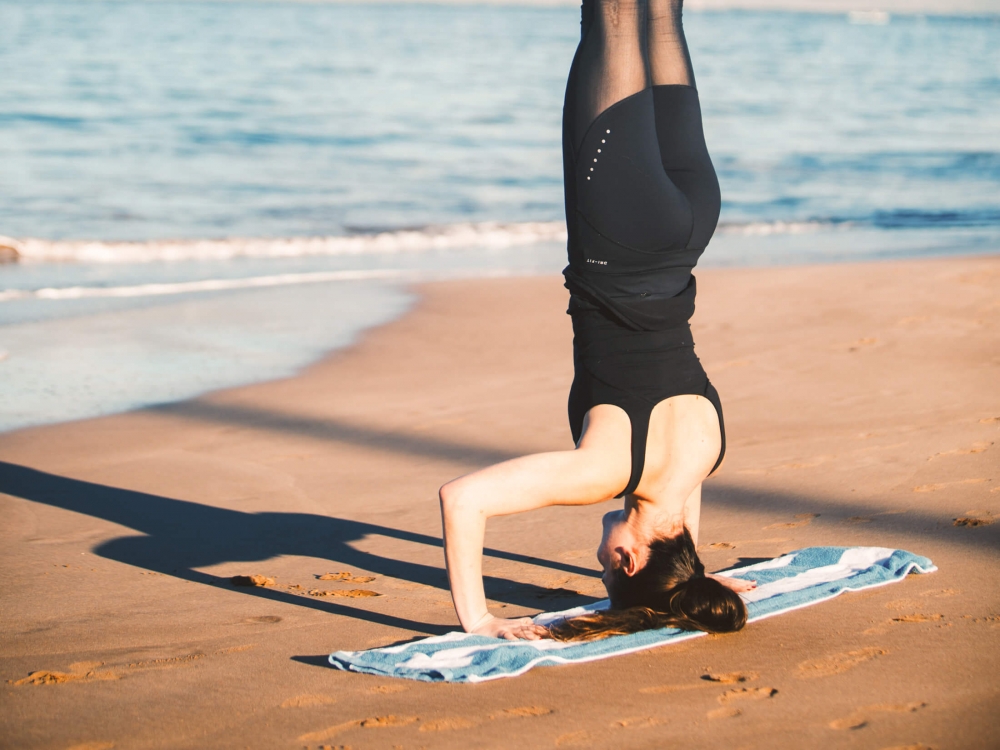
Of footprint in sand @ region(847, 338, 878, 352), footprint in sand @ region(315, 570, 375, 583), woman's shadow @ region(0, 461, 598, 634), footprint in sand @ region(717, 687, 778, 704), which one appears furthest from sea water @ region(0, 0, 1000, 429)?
footprint in sand @ region(717, 687, 778, 704)

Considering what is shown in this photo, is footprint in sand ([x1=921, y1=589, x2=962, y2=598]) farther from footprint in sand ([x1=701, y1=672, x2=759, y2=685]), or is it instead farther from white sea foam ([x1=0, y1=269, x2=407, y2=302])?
white sea foam ([x1=0, y1=269, x2=407, y2=302])

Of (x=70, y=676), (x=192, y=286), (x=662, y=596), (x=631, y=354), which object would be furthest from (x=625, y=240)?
(x=192, y=286)

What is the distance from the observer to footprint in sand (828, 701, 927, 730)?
2.78 meters

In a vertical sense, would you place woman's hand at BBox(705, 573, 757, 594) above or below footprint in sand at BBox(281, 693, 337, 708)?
below

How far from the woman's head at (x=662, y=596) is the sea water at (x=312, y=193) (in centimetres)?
418

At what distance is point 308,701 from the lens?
9.95 feet

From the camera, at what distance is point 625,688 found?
3.09 meters

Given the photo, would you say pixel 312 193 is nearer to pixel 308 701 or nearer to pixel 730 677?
pixel 308 701

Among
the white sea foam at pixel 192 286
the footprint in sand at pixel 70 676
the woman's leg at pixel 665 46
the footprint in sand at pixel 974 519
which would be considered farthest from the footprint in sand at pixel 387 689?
the white sea foam at pixel 192 286

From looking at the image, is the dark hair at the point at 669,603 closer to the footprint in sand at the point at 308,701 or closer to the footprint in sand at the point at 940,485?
the footprint in sand at the point at 308,701

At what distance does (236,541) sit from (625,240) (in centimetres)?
228

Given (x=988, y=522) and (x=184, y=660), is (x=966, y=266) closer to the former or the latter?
(x=988, y=522)

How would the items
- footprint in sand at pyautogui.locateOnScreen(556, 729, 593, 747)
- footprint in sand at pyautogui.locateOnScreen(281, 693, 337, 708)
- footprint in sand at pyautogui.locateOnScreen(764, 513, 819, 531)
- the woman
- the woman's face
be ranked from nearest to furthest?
1. footprint in sand at pyautogui.locateOnScreen(556, 729, 593, 747)
2. footprint in sand at pyautogui.locateOnScreen(281, 693, 337, 708)
3. the woman
4. the woman's face
5. footprint in sand at pyautogui.locateOnScreen(764, 513, 819, 531)

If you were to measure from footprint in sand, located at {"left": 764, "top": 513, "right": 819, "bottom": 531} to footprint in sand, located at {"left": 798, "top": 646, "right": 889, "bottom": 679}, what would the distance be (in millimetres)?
1342
